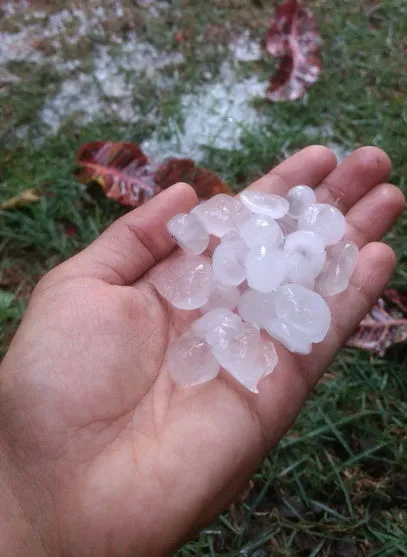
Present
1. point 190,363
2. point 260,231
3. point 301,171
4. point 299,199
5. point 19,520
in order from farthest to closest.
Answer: point 301,171 < point 299,199 < point 260,231 < point 190,363 < point 19,520

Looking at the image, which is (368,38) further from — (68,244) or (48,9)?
(68,244)

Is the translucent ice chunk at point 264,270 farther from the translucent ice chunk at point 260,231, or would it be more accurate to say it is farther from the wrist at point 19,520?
the wrist at point 19,520

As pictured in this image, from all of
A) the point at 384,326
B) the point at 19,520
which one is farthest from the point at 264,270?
Result: the point at 19,520

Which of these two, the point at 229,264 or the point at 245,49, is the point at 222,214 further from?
the point at 245,49

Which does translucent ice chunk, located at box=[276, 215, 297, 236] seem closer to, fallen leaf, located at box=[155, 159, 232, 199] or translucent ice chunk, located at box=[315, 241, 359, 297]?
translucent ice chunk, located at box=[315, 241, 359, 297]

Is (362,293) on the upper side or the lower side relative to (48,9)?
lower

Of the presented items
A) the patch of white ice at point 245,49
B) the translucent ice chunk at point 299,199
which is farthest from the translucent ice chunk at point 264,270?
the patch of white ice at point 245,49

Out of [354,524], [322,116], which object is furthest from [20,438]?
[322,116]
